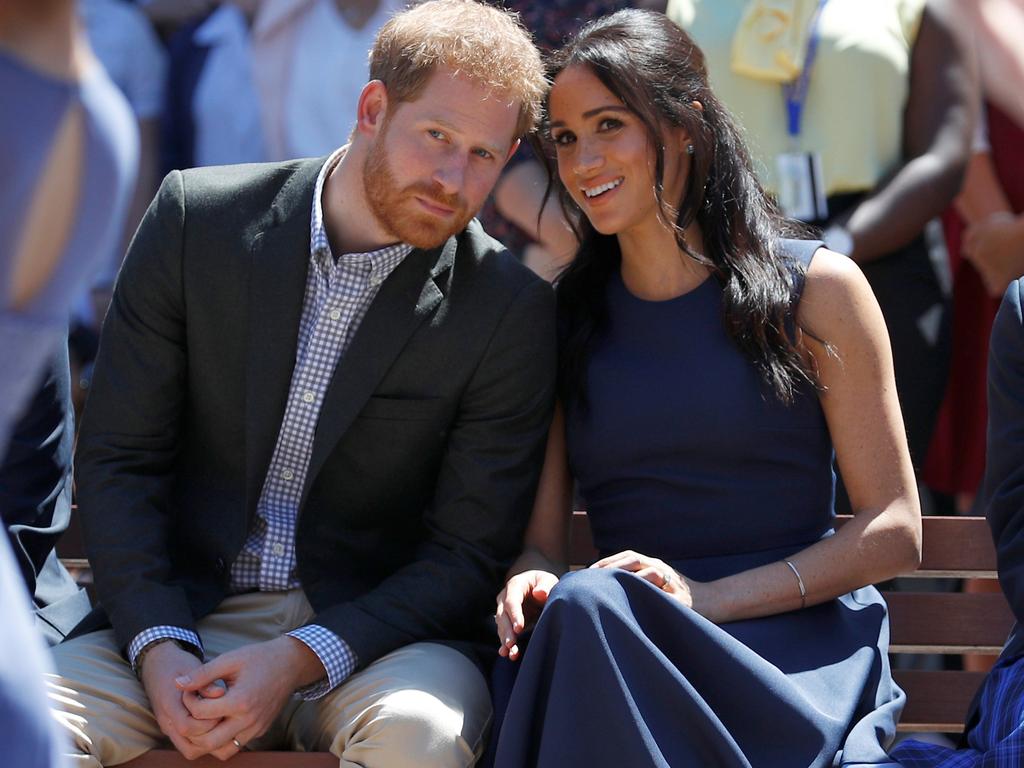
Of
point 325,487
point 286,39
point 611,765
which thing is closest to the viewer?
point 611,765

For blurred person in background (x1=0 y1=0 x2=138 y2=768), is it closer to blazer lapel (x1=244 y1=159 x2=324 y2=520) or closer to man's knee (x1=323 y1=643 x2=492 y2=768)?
man's knee (x1=323 y1=643 x2=492 y2=768)

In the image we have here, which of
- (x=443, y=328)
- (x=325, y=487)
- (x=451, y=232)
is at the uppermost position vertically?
(x=451, y=232)

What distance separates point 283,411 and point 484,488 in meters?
0.42

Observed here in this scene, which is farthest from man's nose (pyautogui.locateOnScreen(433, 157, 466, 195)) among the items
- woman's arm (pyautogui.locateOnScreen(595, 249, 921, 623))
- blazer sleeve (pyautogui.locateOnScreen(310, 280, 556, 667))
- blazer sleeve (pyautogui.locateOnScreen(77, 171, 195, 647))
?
woman's arm (pyautogui.locateOnScreen(595, 249, 921, 623))

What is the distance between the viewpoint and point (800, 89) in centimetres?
388

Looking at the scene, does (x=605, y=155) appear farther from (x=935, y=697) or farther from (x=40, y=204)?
(x=40, y=204)

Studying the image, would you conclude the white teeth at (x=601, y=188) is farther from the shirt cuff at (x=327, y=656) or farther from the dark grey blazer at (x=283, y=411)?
the shirt cuff at (x=327, y=656)

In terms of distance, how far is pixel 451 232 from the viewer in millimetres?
3016

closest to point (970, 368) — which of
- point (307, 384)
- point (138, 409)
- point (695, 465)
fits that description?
point (695, 465)

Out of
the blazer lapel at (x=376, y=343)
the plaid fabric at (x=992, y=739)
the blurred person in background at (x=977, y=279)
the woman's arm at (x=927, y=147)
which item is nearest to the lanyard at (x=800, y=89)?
the woman's arm at (x=927, y=147)

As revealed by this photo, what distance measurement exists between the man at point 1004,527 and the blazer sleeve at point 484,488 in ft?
2.83

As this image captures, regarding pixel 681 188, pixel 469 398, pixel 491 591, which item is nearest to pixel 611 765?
pixel 491 591

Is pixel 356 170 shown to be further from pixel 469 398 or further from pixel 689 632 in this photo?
pixel 689 632

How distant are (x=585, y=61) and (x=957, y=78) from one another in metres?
1.28
